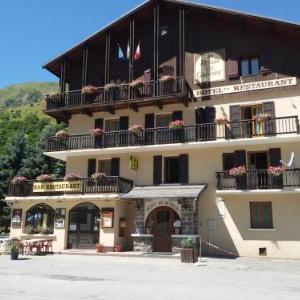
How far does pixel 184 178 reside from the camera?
25234mm

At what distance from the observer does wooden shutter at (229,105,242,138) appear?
79.7 ft

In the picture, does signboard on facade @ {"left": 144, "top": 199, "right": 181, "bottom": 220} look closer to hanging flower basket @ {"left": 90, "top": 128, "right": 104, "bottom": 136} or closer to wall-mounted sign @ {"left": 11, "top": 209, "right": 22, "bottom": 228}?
hanging flower basket @ {"left": 90, "top": 128, "right": 104, "bottom": 136}

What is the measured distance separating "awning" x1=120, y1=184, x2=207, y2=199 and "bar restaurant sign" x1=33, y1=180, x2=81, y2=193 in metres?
3.48

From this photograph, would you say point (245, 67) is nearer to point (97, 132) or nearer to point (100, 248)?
point (97, 132)

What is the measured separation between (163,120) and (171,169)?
3.11m

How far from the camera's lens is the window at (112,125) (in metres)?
28.2

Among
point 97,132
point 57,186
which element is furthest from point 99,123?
point 57,186

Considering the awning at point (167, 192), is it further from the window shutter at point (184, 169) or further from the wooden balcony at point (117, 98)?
the wooden balcony at point (117, 98)

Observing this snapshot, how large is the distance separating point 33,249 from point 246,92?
1475 centimetres

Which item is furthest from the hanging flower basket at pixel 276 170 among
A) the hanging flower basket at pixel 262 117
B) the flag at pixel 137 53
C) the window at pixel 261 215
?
the flag at pixel 137 53

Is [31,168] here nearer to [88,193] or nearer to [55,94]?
[55,94]

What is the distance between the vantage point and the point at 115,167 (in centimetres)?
2712

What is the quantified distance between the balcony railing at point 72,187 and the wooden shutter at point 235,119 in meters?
6.75

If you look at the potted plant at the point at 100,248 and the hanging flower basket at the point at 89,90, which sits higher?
the hanging flower basket at the point at 89,90
